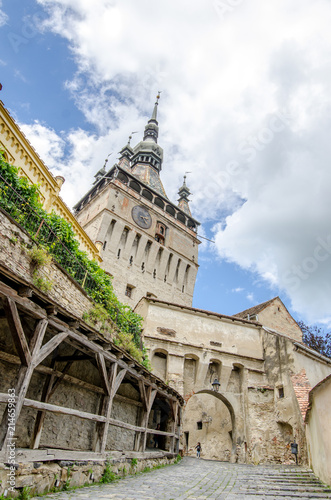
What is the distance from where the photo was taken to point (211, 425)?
21.0 metres

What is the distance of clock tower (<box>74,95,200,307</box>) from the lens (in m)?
28.3

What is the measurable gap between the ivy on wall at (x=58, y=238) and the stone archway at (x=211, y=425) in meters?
8.49

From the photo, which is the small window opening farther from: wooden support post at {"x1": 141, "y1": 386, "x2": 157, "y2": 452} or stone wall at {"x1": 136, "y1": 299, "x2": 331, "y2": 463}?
wooden support post at {"x1": 141, "y1": 386, "x2": 157, "y2": 452}

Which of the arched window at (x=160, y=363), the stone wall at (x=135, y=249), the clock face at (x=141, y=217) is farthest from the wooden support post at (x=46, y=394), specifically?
the clock face at (x=141, y=217)

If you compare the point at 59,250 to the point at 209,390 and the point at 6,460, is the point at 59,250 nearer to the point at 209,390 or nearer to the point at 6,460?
the point at 6,460

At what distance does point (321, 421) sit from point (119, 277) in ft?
68.9

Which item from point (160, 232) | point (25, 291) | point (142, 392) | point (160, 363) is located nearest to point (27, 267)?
point (25, 291)

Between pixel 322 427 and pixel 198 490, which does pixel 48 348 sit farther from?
pixel 322 427

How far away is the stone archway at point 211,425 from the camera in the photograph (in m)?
19.4

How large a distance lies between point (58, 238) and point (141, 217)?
22.5m

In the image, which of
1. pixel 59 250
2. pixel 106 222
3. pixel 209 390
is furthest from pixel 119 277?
pixel 59 250

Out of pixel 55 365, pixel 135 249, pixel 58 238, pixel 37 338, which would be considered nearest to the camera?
pixel 37 338

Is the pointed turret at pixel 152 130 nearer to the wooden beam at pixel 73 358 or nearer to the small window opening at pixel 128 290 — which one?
the small window opening at pixel 128 290

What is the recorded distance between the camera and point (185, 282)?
1303 inches
